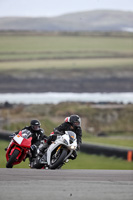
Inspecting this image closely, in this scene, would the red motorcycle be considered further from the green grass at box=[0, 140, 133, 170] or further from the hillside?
the hillside

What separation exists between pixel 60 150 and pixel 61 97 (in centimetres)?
1607

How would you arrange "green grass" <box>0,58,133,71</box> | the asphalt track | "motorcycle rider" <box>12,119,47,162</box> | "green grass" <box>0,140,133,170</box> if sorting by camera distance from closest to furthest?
1. the asphalt track
2. "motorcycle rider" <box>12,119,47,162</box>
3. "green grass" <box>0,140,133,170</box>
4. "green grass" <box>0,58,133,71</box>

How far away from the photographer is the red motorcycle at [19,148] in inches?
401

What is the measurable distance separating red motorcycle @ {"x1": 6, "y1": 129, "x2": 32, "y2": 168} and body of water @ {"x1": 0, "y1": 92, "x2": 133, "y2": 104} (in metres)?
14.2

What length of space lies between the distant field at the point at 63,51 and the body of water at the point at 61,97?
3678 mm

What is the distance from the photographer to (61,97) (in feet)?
84.0

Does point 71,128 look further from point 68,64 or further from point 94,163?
point 68,64

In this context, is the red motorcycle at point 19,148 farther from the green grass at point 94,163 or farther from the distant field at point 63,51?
the distant field at point 63,51

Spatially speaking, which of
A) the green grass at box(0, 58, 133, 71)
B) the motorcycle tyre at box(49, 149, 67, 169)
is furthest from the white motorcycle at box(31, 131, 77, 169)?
the green grass at box(0, 58, 133, 71)

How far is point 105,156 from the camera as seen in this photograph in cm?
1519

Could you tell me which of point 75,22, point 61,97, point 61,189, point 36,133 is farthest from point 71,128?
point 75,22

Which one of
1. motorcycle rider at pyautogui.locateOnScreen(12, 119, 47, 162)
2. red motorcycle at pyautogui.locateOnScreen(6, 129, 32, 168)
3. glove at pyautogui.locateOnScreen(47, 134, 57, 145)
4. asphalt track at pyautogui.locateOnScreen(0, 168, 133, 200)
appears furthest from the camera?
motorcycle rider at pyautogui.locateOnScreen(12, 119, 47, 162)

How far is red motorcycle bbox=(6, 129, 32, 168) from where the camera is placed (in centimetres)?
1020

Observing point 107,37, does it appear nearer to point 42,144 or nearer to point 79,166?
point 79,166
